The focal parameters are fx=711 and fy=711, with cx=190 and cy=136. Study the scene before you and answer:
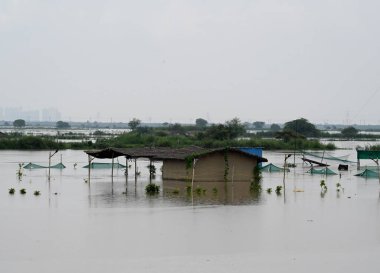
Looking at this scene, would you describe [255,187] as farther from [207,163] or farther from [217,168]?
[207,163]

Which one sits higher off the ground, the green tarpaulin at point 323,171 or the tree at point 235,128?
the tree at point 235,128

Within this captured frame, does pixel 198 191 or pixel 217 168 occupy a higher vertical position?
pixel 217 168

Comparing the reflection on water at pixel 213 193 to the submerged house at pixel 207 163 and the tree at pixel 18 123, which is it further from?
the tree at pixel 18 123

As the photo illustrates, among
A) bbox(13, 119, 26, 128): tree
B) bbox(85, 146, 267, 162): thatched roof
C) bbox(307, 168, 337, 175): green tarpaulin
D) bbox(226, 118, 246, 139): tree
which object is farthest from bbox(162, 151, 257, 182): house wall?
bbox(13, 119, 26, 128): tree

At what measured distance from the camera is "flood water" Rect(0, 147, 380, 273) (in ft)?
41.2

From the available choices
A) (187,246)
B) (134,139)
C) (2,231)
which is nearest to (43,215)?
(2,231)

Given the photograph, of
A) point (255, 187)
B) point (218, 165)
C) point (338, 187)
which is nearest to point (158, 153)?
point (218, 165)

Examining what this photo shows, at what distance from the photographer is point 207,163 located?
25.7 m

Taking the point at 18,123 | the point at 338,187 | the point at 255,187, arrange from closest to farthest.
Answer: the point at 255,187, the point at 338,187, the point at 18,123

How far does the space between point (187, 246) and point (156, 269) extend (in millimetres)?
2008

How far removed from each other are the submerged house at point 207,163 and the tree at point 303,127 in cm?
6059

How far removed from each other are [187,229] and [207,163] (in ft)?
32.4

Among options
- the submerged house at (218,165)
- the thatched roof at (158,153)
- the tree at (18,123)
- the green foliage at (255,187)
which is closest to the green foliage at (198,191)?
the submerged house at (218,165)

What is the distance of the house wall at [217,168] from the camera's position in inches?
1010
